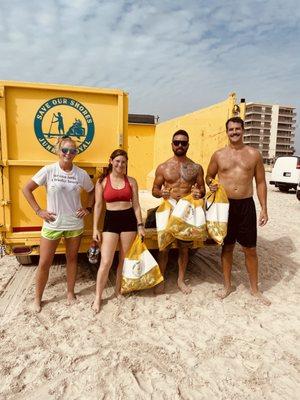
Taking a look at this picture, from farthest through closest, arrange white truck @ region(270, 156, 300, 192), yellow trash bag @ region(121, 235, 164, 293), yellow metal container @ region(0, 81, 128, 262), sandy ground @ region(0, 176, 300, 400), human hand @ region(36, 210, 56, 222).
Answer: white truck @ region(270, 156, 300, 192) → yellow trash bag @ region(121, 235, 164, 293) → yellow metal container @ region(0, 81, 128, 262) → human hand @ region(36, 210, 56, 222) → sandy ground @ region(0, 176, 300, 400)

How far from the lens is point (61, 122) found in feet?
11.6

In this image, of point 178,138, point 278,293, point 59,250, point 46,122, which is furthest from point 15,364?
point 278,293

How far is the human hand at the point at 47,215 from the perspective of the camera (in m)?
3.25

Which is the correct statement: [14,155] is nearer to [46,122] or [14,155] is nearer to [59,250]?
[46,122]

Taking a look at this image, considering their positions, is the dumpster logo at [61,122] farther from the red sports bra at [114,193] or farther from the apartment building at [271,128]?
the apartment building at [271,128]

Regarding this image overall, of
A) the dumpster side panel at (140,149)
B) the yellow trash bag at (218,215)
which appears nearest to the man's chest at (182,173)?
the yellow trash bag at (218,215)

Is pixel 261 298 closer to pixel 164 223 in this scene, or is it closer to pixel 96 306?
pixel 164 223

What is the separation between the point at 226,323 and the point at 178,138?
213 centimetres

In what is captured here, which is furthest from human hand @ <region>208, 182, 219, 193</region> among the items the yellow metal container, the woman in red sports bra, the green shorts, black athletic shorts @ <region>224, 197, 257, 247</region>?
the green shorts

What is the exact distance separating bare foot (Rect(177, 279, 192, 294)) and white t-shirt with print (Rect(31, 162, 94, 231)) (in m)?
1.56

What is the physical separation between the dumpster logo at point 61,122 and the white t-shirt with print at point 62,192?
398 mm

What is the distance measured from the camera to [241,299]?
393 cm

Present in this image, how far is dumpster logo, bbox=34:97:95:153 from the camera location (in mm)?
3496

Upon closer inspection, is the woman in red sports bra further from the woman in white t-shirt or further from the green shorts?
the green shorts
